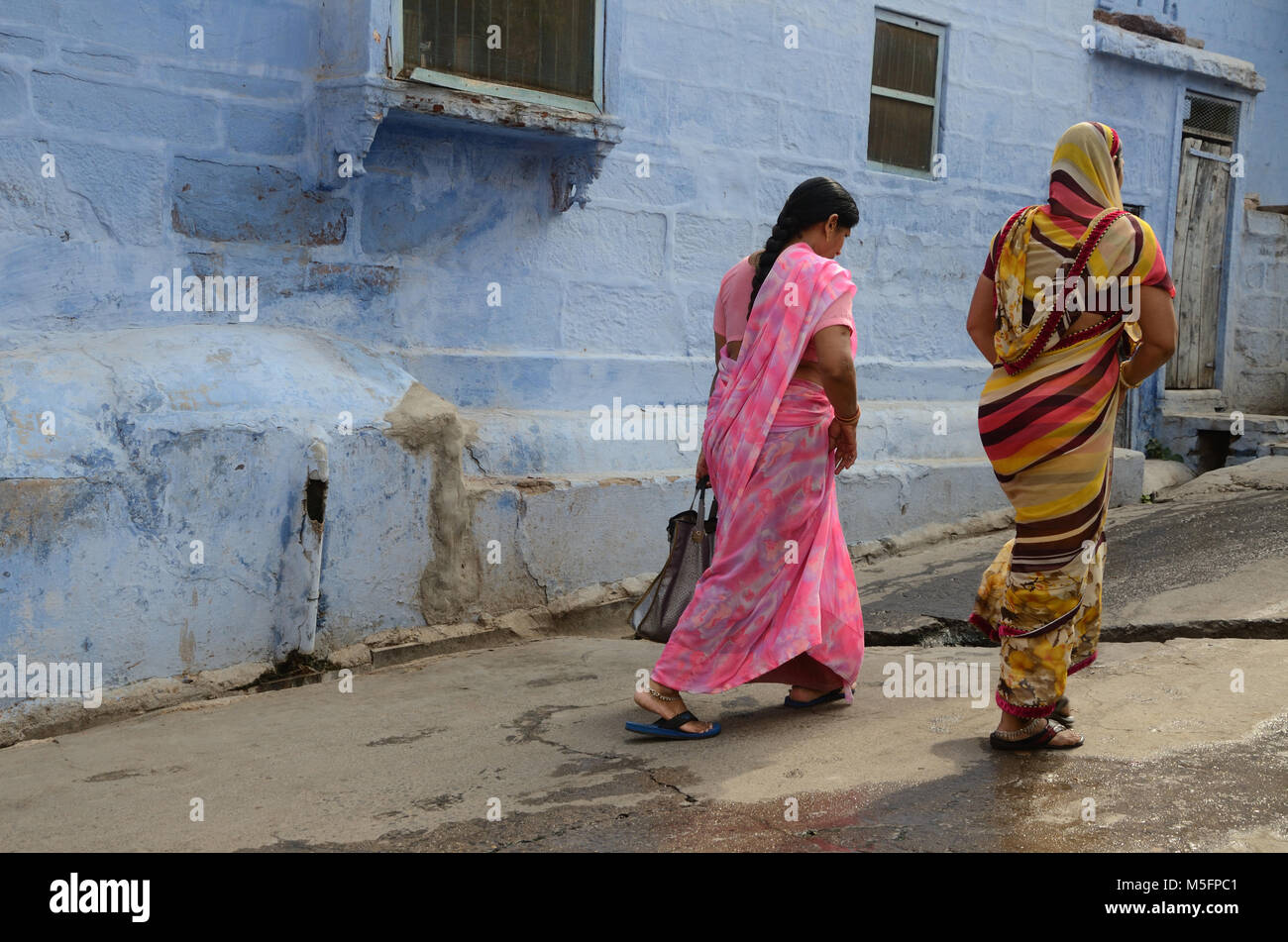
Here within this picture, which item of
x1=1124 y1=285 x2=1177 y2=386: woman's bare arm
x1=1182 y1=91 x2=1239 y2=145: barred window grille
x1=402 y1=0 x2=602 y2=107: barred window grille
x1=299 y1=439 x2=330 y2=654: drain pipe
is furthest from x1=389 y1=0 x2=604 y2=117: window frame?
x1=1182 y1=91 x2=1239 y2=145: barred window grille

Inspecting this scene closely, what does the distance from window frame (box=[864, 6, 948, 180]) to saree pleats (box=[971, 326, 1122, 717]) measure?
3.98 meters

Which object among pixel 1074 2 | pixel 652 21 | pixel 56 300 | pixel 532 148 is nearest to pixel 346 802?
pixel 56 300

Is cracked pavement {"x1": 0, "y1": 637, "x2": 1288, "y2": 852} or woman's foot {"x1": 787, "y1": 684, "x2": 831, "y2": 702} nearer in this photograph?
cracked pavement {"x1": 0, "y1": 637, "x2": 1288, "y2": 852}

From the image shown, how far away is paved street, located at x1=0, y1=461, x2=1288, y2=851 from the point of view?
300 centimetres

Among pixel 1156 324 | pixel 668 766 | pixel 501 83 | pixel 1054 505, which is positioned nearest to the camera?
pixel 1156 324

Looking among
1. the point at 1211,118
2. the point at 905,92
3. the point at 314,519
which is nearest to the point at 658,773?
the point at 314,519

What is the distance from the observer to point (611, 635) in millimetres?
5559

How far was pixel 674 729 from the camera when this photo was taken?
384 centimetres

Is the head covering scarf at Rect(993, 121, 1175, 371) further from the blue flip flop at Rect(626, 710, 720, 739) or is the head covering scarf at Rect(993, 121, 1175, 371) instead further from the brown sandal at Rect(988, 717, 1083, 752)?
the blue flip flop at Rect(626, 710, 720, 739)

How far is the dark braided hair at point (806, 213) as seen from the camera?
3863 mm

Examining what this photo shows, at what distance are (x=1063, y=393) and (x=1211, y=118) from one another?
23.5ft

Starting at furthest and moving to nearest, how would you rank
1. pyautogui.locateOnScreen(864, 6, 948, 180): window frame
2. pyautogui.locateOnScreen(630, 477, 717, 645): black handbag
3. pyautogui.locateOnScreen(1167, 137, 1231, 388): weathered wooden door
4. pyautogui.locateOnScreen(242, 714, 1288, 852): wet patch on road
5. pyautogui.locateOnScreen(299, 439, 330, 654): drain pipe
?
pyautogui.locateOnScreen(1167, 137, 1231, 388): weathered wooden door
pyautogui.locateOnScreen(864, 6, 948, 180): window frame
pyautogui.locateOnScreen(299, 439, 330, 654): drain pipe
pyautogui.locateOnScreen(630, 477, 717, 645): black handbag
pyautogui.locateOnScreen(242, 714, 1288, 852): wet patch on road

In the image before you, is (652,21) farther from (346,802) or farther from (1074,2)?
(346,802)

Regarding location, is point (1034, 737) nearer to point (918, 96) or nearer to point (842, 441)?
point (842, 441)
